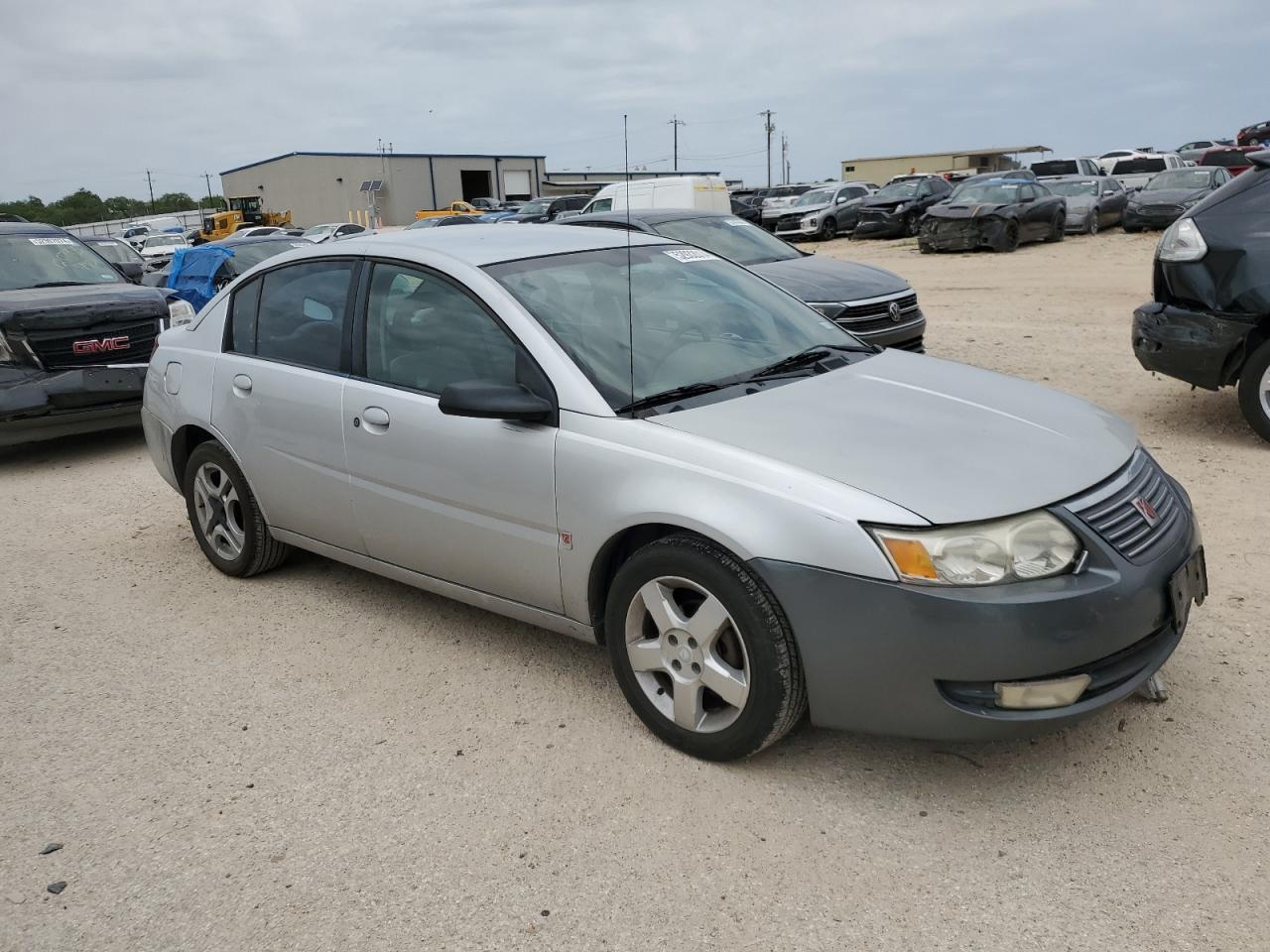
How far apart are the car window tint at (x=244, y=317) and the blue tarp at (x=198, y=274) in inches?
313

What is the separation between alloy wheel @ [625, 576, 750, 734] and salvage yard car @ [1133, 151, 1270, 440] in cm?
449

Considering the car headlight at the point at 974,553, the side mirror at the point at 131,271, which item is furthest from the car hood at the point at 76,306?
the car headlight at the point at 974,553

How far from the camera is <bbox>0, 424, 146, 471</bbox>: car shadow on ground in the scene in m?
8.17

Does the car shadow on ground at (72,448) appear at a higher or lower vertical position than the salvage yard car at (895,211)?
lower

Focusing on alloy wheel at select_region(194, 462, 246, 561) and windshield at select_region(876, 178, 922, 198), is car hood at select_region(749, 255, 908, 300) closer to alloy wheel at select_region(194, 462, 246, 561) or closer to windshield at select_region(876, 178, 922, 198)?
alloy wheel at select_region(194, 462, 246, 561)

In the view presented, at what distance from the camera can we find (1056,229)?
22375 millimetres

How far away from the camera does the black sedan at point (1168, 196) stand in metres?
22.4

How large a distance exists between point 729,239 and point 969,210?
13.4 metres

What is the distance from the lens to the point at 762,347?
4.02m

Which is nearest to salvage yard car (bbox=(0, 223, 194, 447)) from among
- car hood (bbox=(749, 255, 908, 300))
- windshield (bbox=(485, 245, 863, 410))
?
car hood (bbox=(749, 255, 908, 300))

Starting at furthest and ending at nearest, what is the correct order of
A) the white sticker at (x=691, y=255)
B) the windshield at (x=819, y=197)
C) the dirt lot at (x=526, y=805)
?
the windshield at (x=819, y=197), the white sticker at (x=691, y=255), the dirt lot at (x=526, y=805)

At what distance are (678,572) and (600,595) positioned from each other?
1.52 ft

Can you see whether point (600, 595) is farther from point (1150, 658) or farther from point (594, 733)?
point (1150, 658)

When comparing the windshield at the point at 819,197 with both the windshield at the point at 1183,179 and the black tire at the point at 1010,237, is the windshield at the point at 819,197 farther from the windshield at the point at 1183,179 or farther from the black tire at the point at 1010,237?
the black tire at the point at 1010,237
